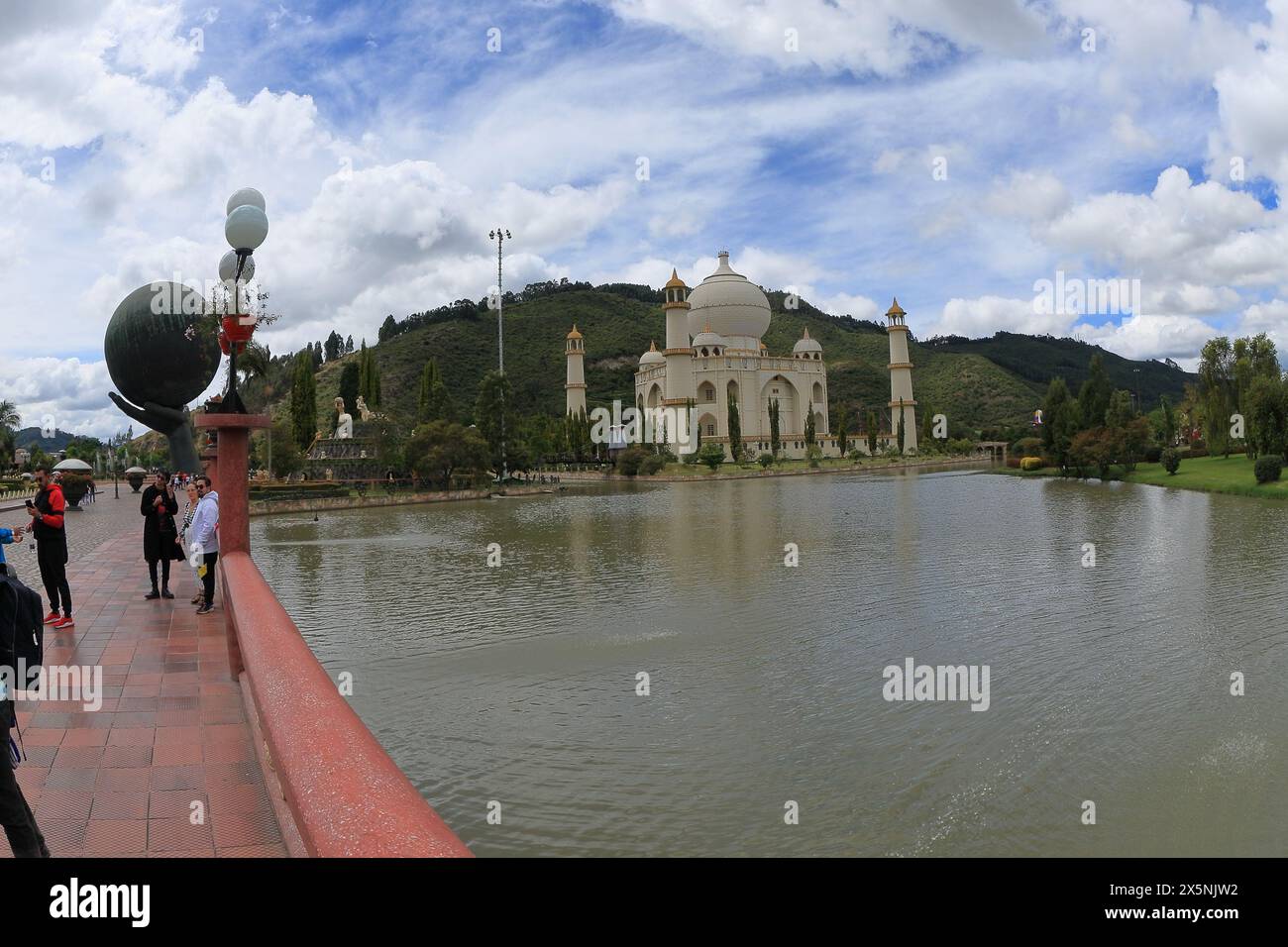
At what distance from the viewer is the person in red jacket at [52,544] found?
7.01m

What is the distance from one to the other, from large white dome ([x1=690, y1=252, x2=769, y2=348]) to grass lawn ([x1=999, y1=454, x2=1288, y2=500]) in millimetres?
31229

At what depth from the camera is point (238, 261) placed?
304 inches

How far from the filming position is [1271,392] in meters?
25.8

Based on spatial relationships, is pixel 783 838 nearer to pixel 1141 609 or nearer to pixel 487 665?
pixel 487 665

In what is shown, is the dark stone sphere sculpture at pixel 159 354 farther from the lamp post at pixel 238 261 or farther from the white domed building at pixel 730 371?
the white domed building at pixel 730 371

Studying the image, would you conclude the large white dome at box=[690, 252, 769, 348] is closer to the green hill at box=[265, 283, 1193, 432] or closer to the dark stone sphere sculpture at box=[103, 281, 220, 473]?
the green hill at box=[265, 283, 1193, 432]

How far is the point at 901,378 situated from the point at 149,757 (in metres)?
66.4

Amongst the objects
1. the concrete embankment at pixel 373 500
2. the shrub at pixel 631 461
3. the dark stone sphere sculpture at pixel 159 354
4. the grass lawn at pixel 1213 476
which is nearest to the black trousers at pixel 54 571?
the dark stone sphere sculpture at pixel 159 354

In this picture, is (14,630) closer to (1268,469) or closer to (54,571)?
(54,571)

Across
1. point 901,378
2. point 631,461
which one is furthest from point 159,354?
point 901,378

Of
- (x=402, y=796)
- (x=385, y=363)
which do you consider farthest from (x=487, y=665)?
(x=385, y=363)

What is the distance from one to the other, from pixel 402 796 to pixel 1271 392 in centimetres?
3006

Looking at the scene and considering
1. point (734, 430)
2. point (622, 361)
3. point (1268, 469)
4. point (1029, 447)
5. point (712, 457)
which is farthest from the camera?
point (622, 361)

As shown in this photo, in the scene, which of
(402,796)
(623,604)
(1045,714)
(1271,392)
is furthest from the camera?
(1271,392)
